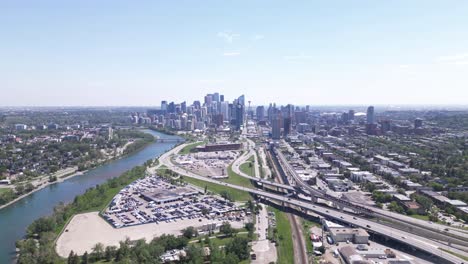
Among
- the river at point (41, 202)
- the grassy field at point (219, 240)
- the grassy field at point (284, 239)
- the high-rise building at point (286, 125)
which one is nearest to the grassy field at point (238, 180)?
the grassy field at point (284, 239)

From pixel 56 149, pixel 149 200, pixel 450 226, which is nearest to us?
pixel 450 226

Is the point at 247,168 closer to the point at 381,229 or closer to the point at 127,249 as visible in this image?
the point at 381,229

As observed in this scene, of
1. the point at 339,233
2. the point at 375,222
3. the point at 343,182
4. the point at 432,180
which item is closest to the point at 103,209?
the point at 339,233

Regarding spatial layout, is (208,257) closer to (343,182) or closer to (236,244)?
(236,244)

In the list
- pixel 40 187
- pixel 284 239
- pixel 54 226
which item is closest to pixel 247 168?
pixel 40 187

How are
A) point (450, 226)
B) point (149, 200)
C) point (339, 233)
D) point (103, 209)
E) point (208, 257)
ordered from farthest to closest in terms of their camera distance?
point (149, 200) < point (103, 209) < point (450, 226) < point (339, 233) < point (208, 257)

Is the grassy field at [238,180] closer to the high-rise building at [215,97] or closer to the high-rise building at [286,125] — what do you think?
the high-rise building at [286,125]

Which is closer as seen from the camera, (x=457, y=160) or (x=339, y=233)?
(x=339, y=233)
